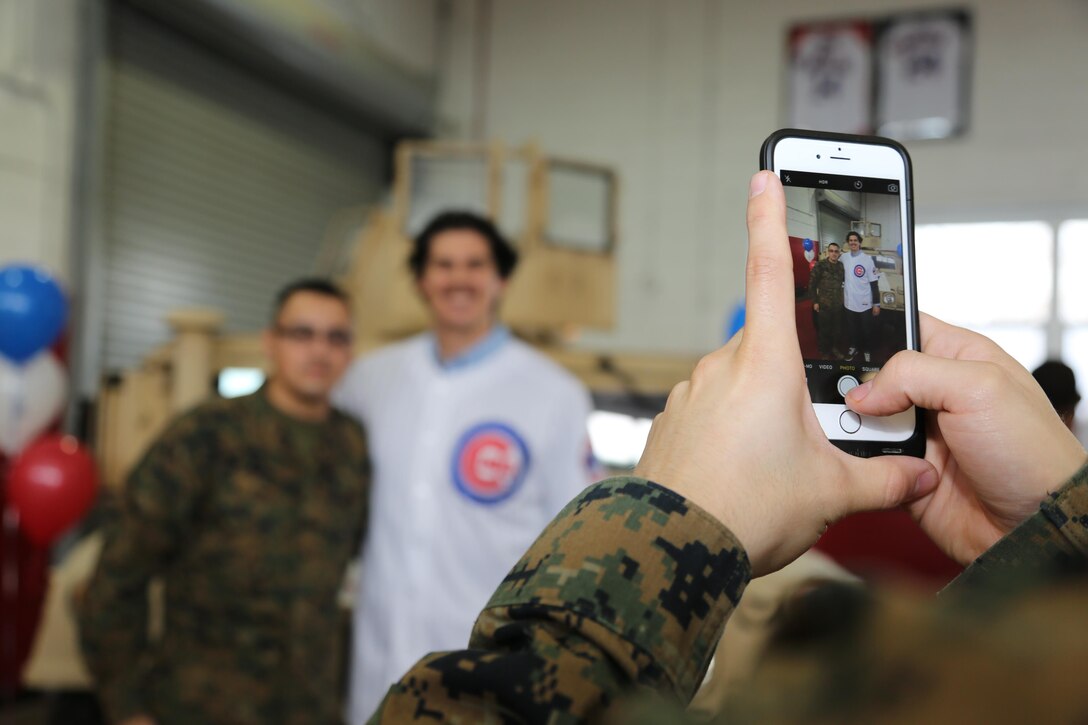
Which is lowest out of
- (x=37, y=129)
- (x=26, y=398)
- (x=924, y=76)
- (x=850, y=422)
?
(x=26, y=398)

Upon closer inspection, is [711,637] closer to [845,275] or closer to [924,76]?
[845,275]

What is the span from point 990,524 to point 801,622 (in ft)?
1.57

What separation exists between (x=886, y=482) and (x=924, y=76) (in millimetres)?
8829

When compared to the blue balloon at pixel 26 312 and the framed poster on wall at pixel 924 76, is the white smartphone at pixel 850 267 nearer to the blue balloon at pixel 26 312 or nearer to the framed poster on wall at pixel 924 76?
the blue balloon at pixel 26 312

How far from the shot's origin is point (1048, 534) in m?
0.61

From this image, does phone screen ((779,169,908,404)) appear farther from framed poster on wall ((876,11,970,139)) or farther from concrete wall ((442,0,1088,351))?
framed poster on wall ((876,11,970,139))

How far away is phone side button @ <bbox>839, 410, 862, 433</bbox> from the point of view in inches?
27.0

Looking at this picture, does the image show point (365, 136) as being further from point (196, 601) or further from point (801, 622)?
point (801, 622)

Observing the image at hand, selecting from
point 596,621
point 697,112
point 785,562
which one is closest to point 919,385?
point 785,562

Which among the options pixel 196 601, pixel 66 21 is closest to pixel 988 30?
pixel 66 21

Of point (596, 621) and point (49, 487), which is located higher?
point (596, 621)

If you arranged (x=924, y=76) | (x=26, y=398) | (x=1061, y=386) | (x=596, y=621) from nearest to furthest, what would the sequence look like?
(x=596, y=621) < (x=1061, y=386) < (x=26, y=398) < (x=924, y=76)

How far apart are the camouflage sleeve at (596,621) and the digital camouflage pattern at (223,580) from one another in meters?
1.85

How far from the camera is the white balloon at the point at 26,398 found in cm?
402
